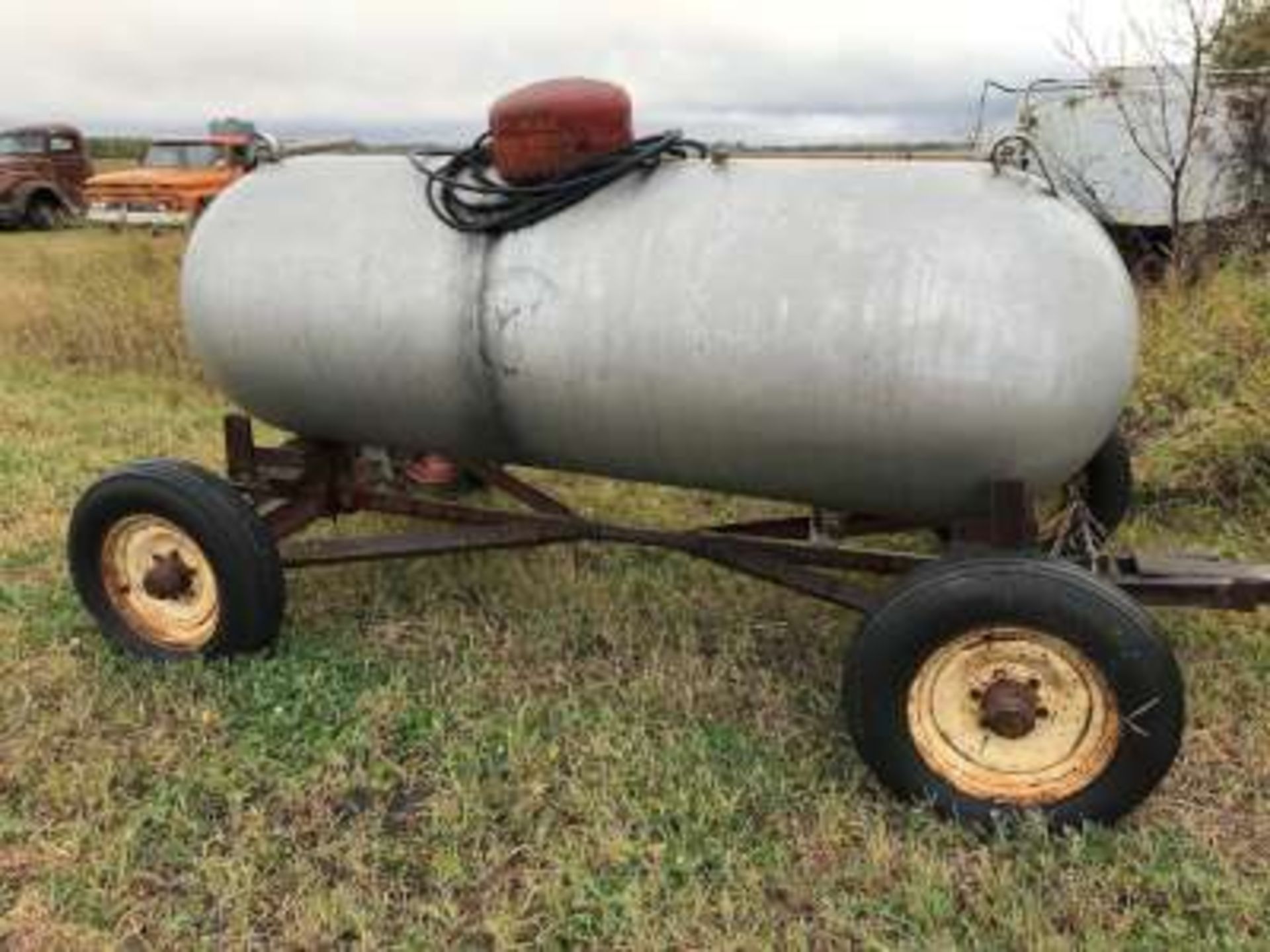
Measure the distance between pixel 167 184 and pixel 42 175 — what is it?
4.73 m

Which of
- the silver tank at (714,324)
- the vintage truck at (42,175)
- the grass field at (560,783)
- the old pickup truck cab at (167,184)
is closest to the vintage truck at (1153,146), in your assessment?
the grass field at (560,783)

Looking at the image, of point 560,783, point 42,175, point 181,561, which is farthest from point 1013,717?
point 42,175

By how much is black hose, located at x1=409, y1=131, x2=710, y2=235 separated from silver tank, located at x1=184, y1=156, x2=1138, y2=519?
0.12 feet

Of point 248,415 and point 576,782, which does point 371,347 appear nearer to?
point 248,415

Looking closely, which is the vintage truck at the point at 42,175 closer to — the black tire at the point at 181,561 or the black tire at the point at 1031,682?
the black tire at the point at 181,561

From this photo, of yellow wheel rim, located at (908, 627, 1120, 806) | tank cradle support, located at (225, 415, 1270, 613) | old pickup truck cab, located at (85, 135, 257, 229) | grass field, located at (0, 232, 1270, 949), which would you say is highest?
old pickup truck cab, located at (85, 135, 257, 229)

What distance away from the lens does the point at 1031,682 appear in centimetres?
309

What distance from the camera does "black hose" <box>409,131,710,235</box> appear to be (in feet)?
11.6

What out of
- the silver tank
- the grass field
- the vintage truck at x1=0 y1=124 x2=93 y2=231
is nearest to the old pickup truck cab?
the vintage truck at x1=0 y1=124 x2=93 y2=231

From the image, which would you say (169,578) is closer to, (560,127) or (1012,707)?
(560,127)

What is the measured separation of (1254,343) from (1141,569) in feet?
7.84

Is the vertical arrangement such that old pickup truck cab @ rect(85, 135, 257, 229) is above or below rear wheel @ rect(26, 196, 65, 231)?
above

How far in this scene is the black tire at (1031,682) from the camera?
295 centimetres

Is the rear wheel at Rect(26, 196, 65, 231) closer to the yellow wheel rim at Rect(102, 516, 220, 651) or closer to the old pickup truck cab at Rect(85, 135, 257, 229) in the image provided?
the old pickup truck cab at Rect(85, 135, 257, 229)
